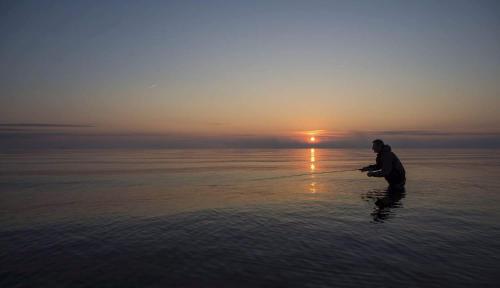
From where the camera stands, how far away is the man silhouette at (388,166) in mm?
18062

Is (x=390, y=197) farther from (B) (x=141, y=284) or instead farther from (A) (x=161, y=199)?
(B) (x=141, y=284)

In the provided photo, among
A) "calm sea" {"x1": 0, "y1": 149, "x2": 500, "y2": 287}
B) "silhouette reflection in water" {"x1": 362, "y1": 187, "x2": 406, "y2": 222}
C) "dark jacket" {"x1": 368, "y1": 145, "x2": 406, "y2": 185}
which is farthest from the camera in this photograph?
"dark jacket" {"x1": 368, "y1": 145, "x2": 406, "y2": 185}

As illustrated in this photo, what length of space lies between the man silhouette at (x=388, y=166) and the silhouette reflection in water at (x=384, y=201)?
657 millimetres

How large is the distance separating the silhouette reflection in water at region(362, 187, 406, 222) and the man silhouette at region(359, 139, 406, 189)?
2.16 ft

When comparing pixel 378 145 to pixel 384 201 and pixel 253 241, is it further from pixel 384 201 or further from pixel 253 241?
pixel 253 241

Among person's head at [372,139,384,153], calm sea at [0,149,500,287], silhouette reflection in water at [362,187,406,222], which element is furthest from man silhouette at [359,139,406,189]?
calm sea at [0,149,500,287]

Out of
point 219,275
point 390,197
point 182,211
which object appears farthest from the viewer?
point 390,197

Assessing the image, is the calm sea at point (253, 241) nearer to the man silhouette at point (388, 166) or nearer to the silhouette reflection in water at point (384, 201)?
the silhouette reflection in water at point (384, 201)

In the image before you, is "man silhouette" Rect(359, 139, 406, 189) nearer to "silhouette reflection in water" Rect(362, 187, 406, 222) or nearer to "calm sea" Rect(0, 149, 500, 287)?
"silhouette reflection in water" Rect(362, 187, 406, 222)

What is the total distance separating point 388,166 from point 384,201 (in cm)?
297

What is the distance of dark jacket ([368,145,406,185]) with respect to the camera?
59.2ft

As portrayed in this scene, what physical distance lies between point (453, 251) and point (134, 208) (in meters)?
14.1

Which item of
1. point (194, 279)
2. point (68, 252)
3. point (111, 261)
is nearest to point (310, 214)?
point (194, 279)

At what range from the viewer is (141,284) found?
6.63 meters
